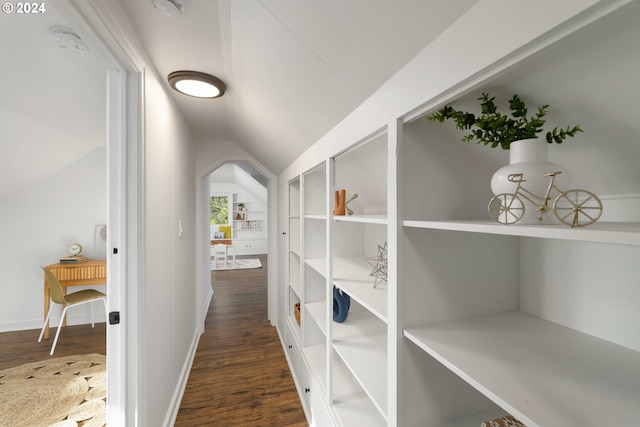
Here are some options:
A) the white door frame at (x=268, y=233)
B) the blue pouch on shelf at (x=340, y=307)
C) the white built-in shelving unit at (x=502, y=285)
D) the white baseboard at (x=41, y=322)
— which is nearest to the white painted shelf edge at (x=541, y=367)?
the white built-in shelving unit at (x=502, y=285)

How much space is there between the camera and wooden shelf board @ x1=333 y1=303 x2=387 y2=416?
40.4 inches

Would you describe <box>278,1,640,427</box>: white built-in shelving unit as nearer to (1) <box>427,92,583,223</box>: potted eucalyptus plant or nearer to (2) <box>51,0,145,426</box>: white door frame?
(1) <box>427,92,583,223</box>: potted eucalyptus plant

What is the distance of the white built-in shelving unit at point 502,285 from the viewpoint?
479 mm

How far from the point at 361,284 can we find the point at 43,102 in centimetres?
268

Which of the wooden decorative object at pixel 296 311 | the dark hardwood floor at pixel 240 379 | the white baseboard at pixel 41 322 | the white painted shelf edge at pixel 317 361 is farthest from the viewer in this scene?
the white baseboard at pixel 41 322

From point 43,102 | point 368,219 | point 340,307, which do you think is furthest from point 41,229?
point 368,219

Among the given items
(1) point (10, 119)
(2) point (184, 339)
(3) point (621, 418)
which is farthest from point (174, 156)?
(3) point (621, 418)

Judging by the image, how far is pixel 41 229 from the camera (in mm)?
3201

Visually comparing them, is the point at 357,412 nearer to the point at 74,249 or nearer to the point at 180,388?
the point at 180,388

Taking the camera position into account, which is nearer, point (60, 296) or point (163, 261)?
point (163, 261)

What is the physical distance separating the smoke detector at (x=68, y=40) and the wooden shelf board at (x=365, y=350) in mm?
1993

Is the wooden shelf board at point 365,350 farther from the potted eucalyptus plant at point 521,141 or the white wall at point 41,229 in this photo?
the white wall at point 41,229

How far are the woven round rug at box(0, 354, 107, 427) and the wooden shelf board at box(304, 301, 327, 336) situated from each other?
1599 mm

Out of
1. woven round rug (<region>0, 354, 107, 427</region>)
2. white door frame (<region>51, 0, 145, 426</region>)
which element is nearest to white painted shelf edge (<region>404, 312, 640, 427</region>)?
white door frame (<region>51, 0, 145, 426</region>)
